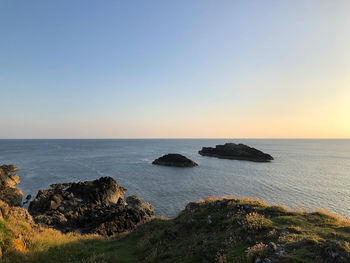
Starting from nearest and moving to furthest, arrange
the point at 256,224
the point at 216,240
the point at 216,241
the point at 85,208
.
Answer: the point at 216,241 < the point at 216,240 < the point at 256,224 < the point at 85,208

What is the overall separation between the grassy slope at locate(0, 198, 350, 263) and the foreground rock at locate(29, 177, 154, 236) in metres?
9.42

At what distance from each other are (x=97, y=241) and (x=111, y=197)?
88.5 feet

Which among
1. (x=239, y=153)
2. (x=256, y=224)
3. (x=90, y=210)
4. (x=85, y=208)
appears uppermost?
(x=256, y=224)

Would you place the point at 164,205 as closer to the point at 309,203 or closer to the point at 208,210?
the point at 208,210

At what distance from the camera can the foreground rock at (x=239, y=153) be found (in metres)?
105

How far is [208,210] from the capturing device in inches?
629

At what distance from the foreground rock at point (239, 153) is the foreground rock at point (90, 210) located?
262ft

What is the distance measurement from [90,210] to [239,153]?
98.3 meters

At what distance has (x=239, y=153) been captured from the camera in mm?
114875

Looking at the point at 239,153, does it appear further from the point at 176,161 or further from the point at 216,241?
the point at 216,241

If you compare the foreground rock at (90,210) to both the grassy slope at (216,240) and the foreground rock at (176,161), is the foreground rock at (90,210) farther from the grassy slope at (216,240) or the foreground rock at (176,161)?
the foreground rock at (176,161)

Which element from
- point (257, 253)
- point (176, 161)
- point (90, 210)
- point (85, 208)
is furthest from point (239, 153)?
point (257, 253)

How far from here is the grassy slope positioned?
7.95 metres

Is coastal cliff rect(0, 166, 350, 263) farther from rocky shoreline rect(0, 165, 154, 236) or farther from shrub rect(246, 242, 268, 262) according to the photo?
rocky shoreline rect(0, 165, 154, 236)
